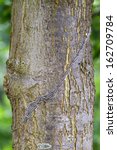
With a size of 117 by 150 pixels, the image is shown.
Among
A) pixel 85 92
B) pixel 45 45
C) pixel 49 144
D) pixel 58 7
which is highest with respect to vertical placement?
pixel 58 7

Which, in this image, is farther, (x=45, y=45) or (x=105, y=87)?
(x=105, y=87)

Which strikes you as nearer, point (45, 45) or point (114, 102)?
point (45, 45)

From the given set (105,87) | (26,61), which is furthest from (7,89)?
(105,87)

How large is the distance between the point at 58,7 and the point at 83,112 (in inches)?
15.7

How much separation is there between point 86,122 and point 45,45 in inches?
12.9

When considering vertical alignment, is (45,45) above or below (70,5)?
below

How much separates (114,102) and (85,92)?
30 cm

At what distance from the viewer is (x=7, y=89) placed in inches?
A: 87.4

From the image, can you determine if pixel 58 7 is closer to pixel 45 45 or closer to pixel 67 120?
pixel 45 45

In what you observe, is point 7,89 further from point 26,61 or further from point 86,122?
point 86,122

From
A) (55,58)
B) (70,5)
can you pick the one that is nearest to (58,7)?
(70,5)

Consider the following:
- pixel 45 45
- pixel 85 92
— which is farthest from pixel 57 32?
pixel 85 92

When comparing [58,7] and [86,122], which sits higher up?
[58,7]

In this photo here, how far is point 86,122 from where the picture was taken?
2225 mm
